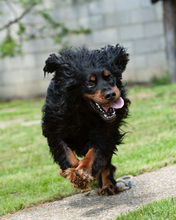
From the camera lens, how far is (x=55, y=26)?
14945 mm

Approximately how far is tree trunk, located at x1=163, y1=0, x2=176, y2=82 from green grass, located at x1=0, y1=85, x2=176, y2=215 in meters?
2.67

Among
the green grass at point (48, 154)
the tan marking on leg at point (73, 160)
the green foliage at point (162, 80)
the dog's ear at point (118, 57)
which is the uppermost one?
the dog's ear at point (118, 57)

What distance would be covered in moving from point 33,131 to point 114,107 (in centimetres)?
588

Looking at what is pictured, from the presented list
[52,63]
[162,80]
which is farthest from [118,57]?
[162,80]

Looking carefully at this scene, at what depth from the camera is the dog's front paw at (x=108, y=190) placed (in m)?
4.91

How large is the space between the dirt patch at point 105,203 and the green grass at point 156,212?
A: 0.27m

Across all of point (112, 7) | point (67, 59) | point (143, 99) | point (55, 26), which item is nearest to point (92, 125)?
point (67, 59)

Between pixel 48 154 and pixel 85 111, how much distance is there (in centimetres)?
334

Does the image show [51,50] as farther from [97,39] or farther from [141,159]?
[141,159]

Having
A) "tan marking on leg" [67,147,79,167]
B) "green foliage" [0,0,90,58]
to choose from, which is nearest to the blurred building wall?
"green foliage" [0,0,90,58]

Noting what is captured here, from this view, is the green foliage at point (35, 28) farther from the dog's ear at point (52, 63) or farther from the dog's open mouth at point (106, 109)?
the dog's open mouth at point (106, 109)

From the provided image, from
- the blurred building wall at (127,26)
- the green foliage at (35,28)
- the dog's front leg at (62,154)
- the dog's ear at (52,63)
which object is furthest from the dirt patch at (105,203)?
the blurred building wall at (127,26)

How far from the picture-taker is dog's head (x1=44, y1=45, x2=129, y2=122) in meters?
4.25

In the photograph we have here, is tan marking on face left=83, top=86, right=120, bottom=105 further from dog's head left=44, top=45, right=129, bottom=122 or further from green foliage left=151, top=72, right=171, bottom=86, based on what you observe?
green foliage left=151, top=72, right=171, bottom=86
